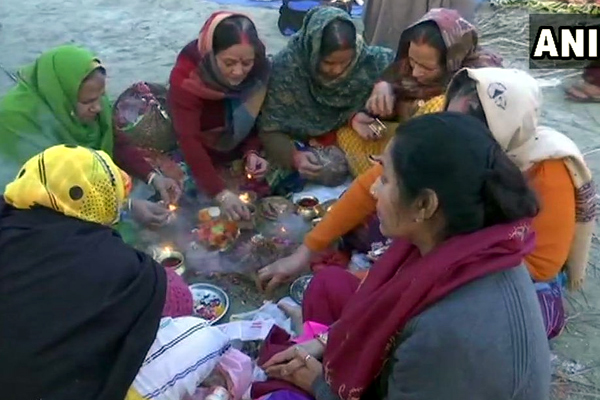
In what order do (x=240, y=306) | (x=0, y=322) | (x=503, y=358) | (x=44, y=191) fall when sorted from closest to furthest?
(x=503, y=358) < (x=0, y=322) < (x=44, y=191) < (x=240, y=306)

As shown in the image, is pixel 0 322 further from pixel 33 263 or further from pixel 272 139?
pixel 272 139

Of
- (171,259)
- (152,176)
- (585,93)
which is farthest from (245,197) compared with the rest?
(585,93)

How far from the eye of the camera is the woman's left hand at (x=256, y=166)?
329 centimetres

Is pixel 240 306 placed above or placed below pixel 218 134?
below

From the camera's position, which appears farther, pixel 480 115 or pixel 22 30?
pixel 22 30

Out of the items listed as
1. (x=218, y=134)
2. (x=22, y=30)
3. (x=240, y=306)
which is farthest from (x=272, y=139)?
(x=22, y=30)

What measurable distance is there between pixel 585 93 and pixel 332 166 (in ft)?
6.97

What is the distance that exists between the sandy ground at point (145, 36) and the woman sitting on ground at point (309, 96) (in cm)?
131

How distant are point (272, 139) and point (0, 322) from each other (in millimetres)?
1791

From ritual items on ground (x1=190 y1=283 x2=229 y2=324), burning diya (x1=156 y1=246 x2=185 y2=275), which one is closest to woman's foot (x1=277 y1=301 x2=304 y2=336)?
ritual items on ground (x1=190 y1=283 x2=229 y2=324)

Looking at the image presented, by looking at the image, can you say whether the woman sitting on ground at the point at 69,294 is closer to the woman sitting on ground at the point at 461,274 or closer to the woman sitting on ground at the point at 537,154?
the woman sitting on ground at the point at 461,274

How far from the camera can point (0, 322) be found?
173cm

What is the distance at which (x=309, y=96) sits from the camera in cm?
333

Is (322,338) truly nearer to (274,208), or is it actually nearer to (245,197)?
(274,208)
